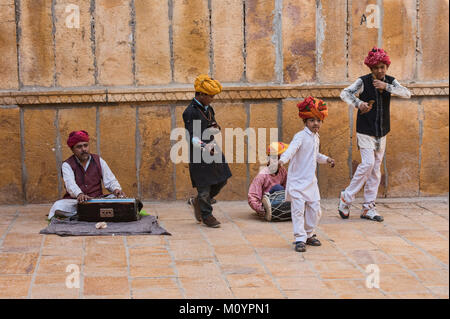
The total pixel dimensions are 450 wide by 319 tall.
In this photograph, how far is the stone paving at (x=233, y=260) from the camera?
16.6 feet

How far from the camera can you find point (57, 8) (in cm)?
789

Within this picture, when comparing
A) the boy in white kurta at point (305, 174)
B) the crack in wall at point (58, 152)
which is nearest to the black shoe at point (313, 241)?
the boy in white kurta at point (305, 174)

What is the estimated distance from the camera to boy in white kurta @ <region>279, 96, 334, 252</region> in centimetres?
613

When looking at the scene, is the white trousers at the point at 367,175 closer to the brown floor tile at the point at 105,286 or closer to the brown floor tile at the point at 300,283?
the brown floor tile at the point at 300,283

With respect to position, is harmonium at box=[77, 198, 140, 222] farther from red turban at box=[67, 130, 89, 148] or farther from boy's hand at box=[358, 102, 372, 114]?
boy's hand at box=[358, 102, 372, 114]

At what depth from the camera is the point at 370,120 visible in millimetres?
7281

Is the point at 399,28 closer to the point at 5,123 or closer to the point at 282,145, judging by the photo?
the point at 282,145

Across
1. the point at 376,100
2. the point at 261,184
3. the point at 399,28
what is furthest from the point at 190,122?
the point at 399,28

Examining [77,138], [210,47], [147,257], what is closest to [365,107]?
[210,47]

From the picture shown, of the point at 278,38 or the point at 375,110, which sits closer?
the point at 375,110

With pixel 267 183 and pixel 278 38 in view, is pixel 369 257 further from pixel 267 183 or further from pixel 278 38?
pixel 278 38

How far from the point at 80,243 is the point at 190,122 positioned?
1555mm

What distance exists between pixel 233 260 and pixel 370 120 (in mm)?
2386

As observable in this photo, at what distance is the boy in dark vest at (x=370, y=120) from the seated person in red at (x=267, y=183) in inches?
28.8
